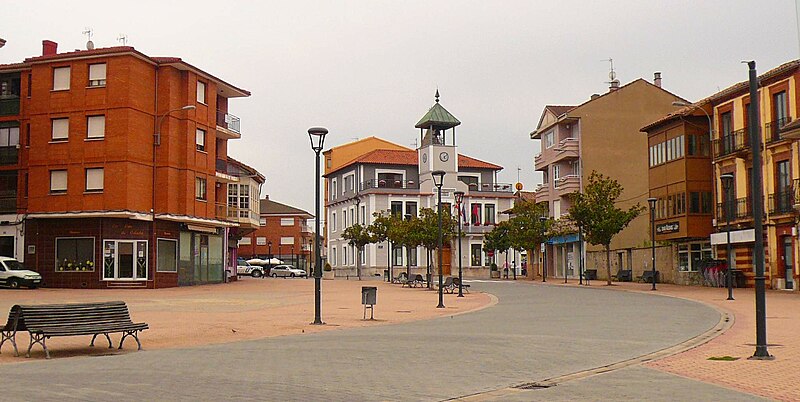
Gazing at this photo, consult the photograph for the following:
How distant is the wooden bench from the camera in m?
14.4

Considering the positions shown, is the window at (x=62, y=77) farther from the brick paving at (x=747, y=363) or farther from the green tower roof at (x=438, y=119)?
the green tower roof at (x=438, y=119)

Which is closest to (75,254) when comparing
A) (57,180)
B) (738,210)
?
(57,180)

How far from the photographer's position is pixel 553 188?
244 feet

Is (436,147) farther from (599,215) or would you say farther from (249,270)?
(599,215)

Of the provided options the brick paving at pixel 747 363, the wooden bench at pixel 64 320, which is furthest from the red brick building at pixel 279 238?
the wooden bench at pixel 64 320

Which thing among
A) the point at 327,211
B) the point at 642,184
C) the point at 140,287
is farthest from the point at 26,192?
the point at 327,211

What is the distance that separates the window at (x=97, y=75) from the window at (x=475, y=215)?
51277mm

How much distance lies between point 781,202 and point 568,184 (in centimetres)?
2910

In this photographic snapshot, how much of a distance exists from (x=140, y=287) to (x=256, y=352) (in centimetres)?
3471

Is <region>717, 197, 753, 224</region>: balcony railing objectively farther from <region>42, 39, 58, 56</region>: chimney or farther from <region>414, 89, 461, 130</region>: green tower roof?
<region>414, 89, 461, 130</region>: green tower roof

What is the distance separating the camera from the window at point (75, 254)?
156ft

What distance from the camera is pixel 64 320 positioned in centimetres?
1468

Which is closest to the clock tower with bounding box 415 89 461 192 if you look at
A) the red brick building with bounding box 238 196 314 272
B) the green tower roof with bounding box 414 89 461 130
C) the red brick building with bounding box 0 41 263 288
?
the green tower roof with bounding box 414 89 461 130

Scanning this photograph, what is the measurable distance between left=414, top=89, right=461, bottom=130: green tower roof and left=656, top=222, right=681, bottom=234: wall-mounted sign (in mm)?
39923
